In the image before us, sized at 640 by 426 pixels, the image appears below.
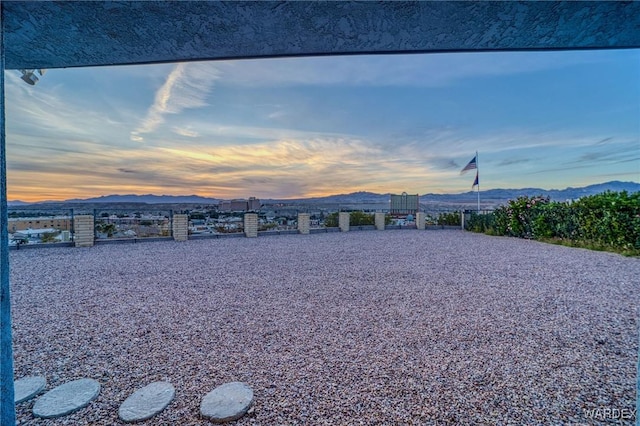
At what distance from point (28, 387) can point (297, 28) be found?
2.87 meters

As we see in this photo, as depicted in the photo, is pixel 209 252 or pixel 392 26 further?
pixel 209 252

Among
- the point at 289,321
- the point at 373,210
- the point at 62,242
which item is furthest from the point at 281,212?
the point at 289,321

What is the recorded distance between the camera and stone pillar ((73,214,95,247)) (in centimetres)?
792

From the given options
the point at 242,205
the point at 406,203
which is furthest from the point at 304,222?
the point at 406,203

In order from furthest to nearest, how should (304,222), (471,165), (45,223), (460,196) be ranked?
1. (460,196)
2. (471,165)
3. (304,222)
4. (45,223)

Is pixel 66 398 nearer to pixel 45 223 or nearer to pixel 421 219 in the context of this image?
pixel 45 223

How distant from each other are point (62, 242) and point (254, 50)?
391 inches

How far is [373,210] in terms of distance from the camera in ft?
43.4

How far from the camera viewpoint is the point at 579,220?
8.28 m

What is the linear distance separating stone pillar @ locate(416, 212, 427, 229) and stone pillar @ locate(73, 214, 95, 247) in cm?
1240

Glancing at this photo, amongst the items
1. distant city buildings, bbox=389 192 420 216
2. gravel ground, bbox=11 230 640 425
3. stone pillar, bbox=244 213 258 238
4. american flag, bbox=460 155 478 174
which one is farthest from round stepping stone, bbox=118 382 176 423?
distant city buildings, bbox=389 192 420 216

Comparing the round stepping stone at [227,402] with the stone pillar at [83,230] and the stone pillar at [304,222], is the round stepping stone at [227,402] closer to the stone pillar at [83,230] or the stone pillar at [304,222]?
the stone pillar at [83,230]

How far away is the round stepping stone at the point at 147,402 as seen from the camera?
65.8 inches

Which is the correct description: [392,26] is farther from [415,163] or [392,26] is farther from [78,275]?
[415,163]
